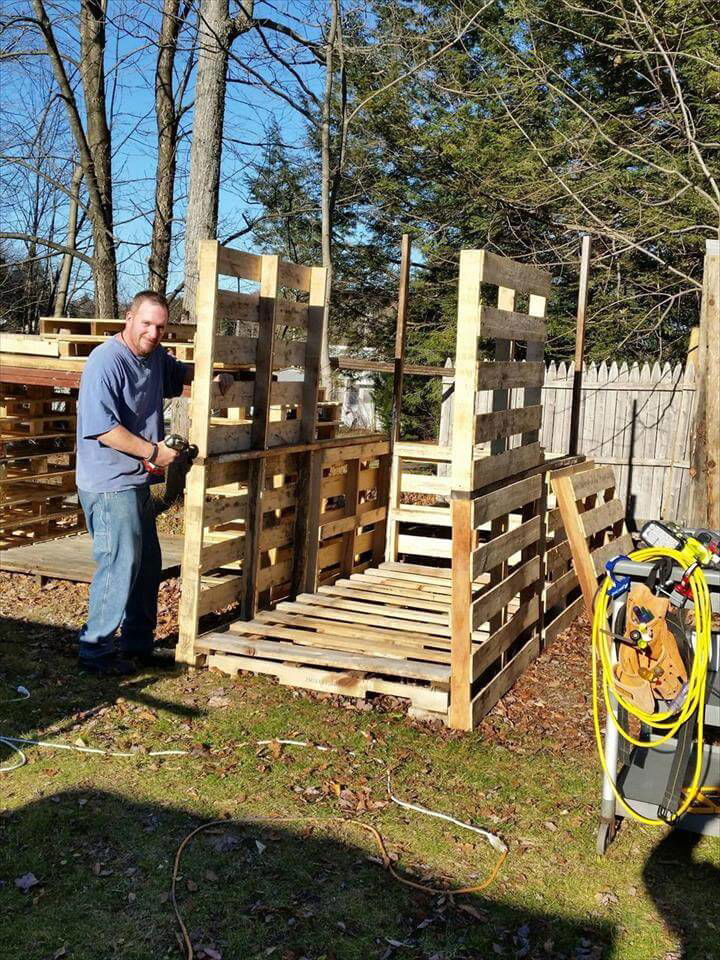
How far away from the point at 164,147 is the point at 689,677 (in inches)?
496

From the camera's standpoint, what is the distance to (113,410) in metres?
5.43

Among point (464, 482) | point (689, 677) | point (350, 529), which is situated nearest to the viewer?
point (689, 677)

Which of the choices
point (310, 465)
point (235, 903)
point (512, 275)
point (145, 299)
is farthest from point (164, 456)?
point (235, 903)

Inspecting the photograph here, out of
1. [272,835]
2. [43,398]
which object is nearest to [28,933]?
[272,835]

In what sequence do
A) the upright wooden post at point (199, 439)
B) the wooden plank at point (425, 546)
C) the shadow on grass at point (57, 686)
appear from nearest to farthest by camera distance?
the shadow on grass at point (57, 686) < the upright wooden post at point (199, 439) < the wooden plank at point (425, 546)

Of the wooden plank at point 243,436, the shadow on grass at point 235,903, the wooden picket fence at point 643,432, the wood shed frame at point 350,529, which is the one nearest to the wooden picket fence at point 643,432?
the wooden picket fence at point 643,432

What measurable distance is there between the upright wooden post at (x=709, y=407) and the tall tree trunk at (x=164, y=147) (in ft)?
30.3

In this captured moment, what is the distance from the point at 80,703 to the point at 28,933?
2185 millimetres

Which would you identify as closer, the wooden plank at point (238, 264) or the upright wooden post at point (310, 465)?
the wooden plank at point (238, 264)

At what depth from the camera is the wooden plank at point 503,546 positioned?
17.4 feet

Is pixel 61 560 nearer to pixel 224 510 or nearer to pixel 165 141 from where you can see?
pixel 224 510

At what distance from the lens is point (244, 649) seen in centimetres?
589

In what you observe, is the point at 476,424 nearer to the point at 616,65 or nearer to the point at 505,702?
the point at 505,702

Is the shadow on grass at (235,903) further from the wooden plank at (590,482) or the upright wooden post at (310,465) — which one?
the wooden plank at (590,482)
